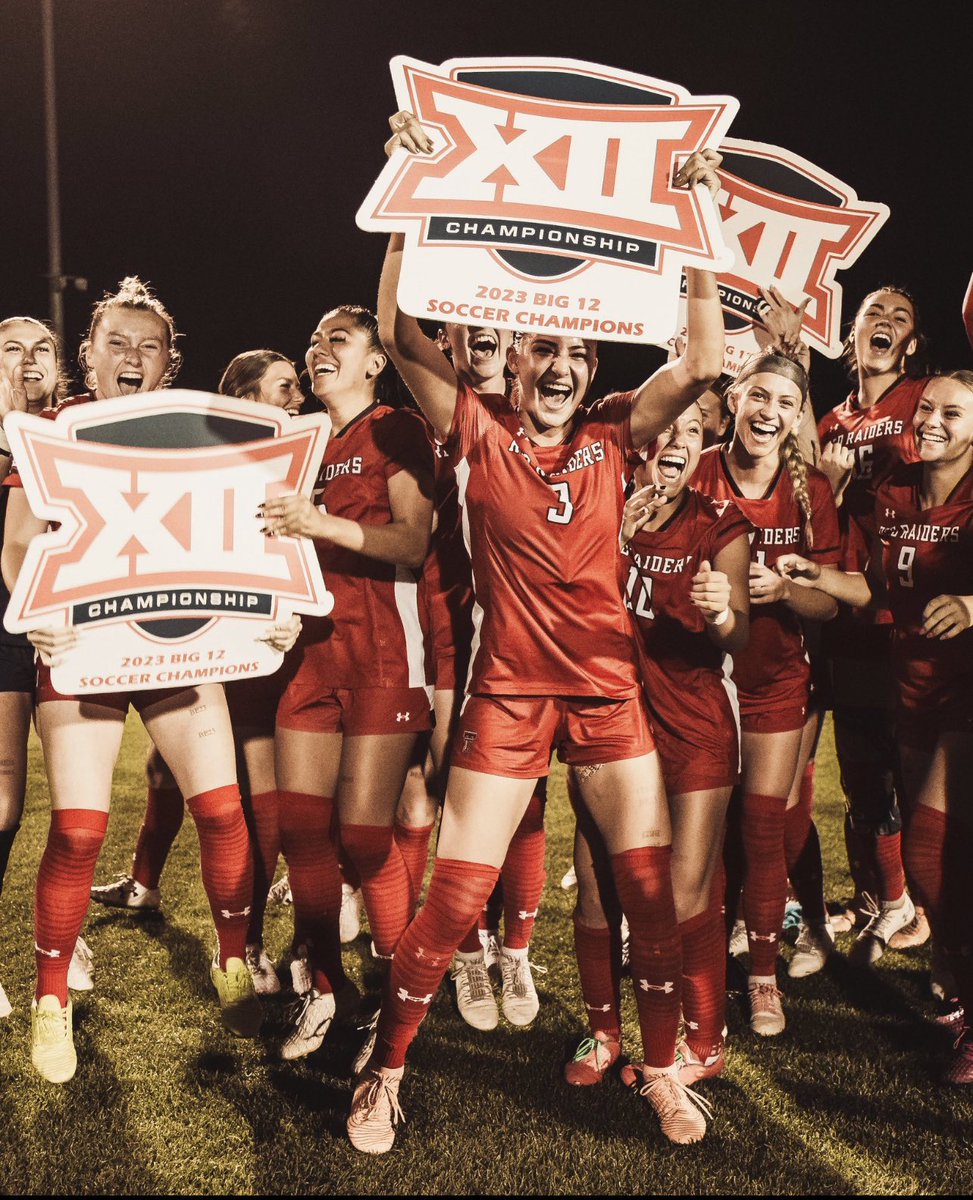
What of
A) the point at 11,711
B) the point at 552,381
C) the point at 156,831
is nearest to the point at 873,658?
the point at 552,381

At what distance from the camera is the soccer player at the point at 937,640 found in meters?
3.12

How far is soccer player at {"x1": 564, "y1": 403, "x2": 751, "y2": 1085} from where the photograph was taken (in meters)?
3.05

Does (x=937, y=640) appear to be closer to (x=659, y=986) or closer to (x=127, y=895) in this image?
(x=659, y=986)

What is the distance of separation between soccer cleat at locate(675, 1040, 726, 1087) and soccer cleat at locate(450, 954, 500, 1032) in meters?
0.69

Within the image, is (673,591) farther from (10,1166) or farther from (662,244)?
(10,1166)

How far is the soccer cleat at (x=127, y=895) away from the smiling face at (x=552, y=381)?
9.40ft

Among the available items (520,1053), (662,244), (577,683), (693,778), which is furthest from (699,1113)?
(662,244)

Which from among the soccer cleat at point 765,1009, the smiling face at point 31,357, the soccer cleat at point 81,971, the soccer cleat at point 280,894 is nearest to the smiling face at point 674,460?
the soccer cleat at point 765,1009

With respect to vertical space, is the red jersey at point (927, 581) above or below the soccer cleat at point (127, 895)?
above

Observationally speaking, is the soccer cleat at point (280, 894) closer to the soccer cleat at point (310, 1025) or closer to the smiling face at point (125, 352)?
the soccer cleat at point (310, 1025)

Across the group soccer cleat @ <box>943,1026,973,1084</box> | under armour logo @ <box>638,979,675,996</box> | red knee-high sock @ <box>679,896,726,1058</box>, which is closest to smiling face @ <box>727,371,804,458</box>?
red knee-high sock @ <box>679,896,726,1058</box>

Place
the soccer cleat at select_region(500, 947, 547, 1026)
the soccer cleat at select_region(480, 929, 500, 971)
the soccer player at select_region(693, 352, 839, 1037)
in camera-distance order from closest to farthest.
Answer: the soccer player at select_region(693, 352, 839, 1037), the soccer cleat at select_region(500, 947, 547, 1026), the soccer cleat at select_region(480, 929, 500, 971)

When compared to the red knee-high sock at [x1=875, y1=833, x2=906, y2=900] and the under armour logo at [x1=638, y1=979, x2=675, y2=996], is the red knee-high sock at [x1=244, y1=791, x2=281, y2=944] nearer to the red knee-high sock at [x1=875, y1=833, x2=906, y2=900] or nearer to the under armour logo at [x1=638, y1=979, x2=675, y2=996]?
the under armour logo at [x1=638, y1=979, x2=675, y2=996]

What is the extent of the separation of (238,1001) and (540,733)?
135cm
